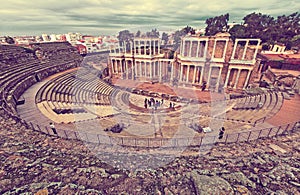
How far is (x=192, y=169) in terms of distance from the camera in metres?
7.67

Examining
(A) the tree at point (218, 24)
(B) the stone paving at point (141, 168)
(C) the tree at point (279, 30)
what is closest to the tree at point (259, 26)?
(C) the tree at point (279, 30)

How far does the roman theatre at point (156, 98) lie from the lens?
45.2ft

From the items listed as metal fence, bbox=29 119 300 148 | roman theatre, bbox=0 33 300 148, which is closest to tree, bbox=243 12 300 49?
roman theatre, bbox=0 33 300 148

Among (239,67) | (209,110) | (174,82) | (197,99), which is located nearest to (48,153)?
(209,110)

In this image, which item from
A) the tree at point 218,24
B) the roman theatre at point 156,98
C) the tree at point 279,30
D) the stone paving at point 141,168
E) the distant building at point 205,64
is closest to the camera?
the stone paving at point 141,168

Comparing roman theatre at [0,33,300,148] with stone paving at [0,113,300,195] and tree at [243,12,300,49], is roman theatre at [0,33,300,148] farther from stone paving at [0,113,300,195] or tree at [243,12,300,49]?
tree at [243,12,300,49]

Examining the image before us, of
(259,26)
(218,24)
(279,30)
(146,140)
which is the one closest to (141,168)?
(146,140)

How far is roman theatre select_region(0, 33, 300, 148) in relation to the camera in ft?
45.2

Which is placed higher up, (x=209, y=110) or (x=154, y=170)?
(x=154, y=170)

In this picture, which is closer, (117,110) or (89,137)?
(89,137)

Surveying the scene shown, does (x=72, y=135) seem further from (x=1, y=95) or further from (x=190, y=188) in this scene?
(x=1, y=95)

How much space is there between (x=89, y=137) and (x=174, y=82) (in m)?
26.7

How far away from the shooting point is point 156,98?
28.9m

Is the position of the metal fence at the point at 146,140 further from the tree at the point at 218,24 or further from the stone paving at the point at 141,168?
the tree at the point at 218,24
